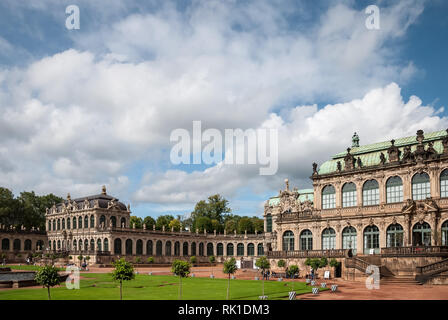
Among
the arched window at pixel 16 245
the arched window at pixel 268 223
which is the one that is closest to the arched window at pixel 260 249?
the arched window at pixel 268 223

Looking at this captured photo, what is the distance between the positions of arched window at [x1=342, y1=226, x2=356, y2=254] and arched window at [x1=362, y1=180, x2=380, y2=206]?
419 cm

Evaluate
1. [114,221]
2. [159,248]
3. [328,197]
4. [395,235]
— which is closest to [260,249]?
[159,248]

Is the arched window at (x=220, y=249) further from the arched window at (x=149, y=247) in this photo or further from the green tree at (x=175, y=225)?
the green tree at (x=175, y=225)

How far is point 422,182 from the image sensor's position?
57531mm

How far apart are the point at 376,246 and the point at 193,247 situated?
62268 mm

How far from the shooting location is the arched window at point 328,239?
6612 cm

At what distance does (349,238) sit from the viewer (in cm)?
6412

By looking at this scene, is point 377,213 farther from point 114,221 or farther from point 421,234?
point 114,221

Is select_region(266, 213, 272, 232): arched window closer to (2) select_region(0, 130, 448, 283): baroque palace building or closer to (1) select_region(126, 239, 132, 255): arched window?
(2) select_region(0, 130, 448, 283): baroque palace building

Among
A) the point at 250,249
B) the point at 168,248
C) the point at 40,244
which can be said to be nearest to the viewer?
the point at 168,248

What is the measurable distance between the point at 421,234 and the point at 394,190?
6.62 m

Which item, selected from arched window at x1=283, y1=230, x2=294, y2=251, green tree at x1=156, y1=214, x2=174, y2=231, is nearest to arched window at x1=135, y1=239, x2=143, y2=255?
green tree at x1=156, y1=214, x2=174, y2=231

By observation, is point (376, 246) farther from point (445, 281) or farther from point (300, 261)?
point (445, 281)

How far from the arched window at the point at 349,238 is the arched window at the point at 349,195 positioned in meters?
3.34
